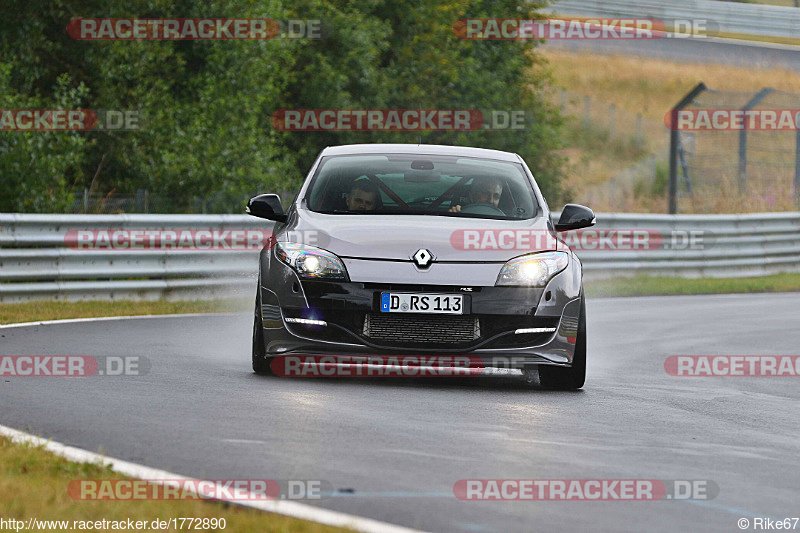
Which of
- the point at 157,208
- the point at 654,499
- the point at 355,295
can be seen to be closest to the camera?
the point at 654,499

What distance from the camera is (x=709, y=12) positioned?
58812 millimetres

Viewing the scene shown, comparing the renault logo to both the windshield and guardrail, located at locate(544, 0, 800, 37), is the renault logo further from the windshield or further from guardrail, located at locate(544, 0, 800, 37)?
guardrail, located at locate(544, 0, 800, 37)

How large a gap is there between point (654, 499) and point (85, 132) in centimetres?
1979

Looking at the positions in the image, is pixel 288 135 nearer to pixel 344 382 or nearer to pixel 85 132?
pixel 85 132

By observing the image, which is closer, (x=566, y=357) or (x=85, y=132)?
(x=566, y=357)

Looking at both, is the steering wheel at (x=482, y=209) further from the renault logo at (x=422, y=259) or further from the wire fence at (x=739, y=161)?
the wire fence at (x=739, y=161)

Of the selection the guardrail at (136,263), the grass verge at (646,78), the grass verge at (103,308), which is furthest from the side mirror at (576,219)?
the grass verge at (646,78)

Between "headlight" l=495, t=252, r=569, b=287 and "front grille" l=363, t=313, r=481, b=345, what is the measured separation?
0.33m

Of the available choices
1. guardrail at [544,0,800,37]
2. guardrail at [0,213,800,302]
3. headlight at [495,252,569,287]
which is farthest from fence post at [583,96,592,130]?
headlight at [495,252,569,287]

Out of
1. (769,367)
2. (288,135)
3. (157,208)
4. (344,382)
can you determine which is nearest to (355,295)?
(344,382)

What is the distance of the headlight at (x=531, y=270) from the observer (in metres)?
9.26

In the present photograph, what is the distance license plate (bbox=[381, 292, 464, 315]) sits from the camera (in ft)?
30.0

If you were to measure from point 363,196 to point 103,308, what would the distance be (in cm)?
645

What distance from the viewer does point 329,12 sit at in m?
31.5
